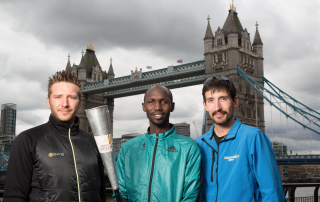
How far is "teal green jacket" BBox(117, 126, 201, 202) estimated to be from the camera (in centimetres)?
209

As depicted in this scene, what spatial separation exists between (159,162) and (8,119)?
342 feet

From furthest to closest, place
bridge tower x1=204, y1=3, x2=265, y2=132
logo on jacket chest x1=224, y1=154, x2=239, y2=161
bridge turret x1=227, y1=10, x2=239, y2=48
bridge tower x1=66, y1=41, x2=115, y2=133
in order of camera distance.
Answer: bridge tower x1=66, y1=41, x2=115, y2=133 < bridge turret x1=227, y1=10, x2=239, y2=48 < bridge tower x1=204, y1=3, x2=265, y2=132 < logo on jacket chest x1=224, y1=154, x2=239, y2=161

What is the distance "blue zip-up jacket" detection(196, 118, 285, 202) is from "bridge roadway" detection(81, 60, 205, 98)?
23.5m

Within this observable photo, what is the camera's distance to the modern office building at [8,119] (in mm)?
96000

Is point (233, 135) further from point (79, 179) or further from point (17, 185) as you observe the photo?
point (17, 185)

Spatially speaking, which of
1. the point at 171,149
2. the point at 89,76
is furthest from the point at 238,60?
the point at 171,149

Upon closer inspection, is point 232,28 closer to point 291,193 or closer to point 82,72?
point 82,72

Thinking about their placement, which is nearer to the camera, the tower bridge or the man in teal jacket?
the man in teal jacket

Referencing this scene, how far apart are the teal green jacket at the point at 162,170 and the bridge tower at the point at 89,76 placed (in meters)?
31.0

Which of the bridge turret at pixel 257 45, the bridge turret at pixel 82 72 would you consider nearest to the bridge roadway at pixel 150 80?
the bridge turret at pixel 82 72

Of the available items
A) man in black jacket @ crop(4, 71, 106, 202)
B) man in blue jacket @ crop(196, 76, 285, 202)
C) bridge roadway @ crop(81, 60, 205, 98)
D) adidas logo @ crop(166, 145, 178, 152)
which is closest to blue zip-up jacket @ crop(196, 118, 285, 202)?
man in blue jacket @ crop(196, 76, 285, 202)

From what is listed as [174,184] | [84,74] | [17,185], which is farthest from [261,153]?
[84,74]

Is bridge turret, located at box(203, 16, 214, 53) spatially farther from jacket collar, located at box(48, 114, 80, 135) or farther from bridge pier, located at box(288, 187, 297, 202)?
jacket collar, located at box(48, 114, 80, 135)

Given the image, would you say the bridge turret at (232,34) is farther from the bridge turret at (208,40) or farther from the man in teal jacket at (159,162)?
the man in teal jacket at (159,162)
